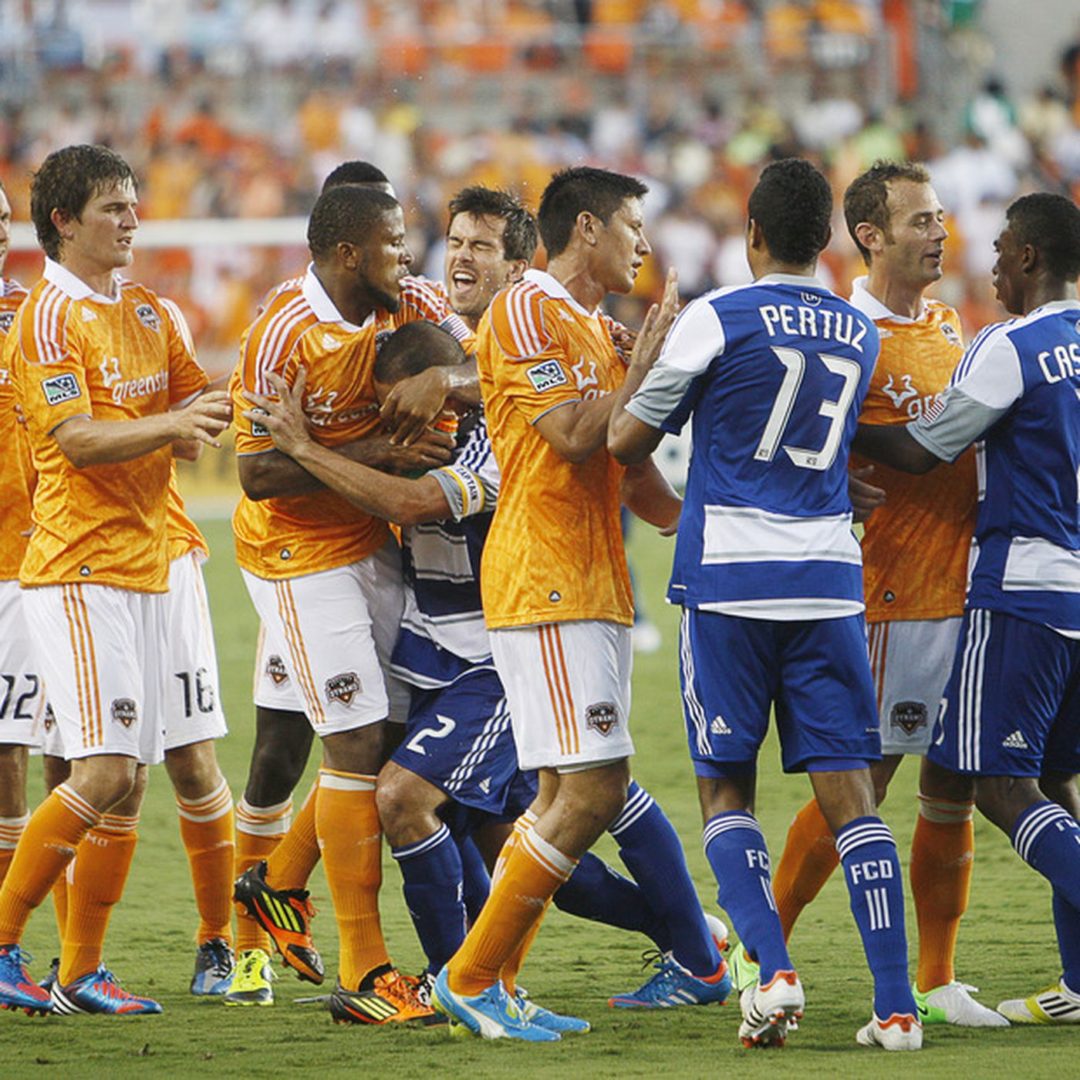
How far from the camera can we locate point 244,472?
579 centimetres

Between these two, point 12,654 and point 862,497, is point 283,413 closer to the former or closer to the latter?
point 12,654

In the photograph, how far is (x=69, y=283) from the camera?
235 inches

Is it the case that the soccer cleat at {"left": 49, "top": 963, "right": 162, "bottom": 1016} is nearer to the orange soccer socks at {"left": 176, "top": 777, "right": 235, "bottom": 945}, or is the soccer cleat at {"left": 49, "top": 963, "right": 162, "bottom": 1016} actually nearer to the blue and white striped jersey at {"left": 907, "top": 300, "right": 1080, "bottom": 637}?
the orange soccer socks at {"left": 176, "top": 777, "right": 235, "bottom": 945}

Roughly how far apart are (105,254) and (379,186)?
0.96 meters

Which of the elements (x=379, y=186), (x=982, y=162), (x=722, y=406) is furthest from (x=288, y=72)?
(x=722, y=406)

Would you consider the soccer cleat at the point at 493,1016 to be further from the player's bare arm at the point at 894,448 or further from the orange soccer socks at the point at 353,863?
the player's bare arm at the point at 894,448

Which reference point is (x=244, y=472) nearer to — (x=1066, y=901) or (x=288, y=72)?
(x=1066, y=901)

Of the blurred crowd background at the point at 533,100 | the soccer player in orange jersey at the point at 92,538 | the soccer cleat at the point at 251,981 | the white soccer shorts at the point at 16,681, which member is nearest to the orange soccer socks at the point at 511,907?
the soccer cleat at the point at 251,981

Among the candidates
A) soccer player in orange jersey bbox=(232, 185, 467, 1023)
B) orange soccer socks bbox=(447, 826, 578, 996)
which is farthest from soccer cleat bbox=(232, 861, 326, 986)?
orange soccer socks bbox=(447, 826, 578, 996)

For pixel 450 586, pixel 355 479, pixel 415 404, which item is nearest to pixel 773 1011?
pixel 450 586

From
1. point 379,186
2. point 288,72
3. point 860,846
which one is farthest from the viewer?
point 288,72

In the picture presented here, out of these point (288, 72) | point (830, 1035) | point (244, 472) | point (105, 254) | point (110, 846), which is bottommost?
point (830, 1035)

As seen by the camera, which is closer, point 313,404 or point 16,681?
point 313,404

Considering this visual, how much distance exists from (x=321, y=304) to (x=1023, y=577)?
2.16m
